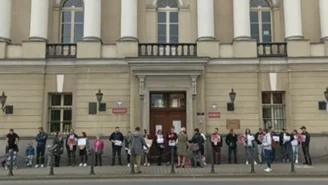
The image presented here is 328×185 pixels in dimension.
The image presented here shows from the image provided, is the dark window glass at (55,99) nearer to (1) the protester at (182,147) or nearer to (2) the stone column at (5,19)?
(2) the stone column at (5,19)

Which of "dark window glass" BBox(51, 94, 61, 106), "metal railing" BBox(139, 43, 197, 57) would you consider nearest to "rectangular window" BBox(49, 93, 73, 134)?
"dark window glass" BBox(51, 94, 61, 106)

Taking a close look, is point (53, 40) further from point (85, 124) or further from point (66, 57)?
point (85, 124)

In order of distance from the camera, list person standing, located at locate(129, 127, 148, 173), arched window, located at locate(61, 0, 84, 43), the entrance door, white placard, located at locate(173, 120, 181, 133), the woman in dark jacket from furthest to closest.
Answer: arched window, located at locate(61, 0, 84, 43)
white placard, located at locate(173, 120, 181, 133)
the entrance door
the woman in dark jacket
person standing, located at locate(129, 127, 148, 173)

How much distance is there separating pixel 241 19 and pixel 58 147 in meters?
12.8

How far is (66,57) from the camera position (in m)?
23.5

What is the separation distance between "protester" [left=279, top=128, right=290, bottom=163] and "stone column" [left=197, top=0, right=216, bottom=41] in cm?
681

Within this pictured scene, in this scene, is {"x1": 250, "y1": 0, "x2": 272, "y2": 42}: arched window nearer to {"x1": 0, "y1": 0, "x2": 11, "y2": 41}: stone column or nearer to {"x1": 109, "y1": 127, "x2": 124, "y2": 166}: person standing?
{"x1": 109, "y1": 127, "x2": 124, "y2": 166}: person standing

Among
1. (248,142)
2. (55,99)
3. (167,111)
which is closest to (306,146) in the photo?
(248,142)

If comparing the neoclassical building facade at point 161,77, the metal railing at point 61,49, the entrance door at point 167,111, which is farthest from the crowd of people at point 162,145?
the metal railing at point 61,49

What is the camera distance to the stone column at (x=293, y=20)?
2397 cm

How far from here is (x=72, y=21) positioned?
84.3ft

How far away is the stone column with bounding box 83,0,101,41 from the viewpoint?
2383cm

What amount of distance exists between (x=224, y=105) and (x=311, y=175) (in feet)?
24.4

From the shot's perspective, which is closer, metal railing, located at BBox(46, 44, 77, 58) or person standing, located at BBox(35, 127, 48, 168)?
person standing, located at BBox(35, 127, 48, 168)
